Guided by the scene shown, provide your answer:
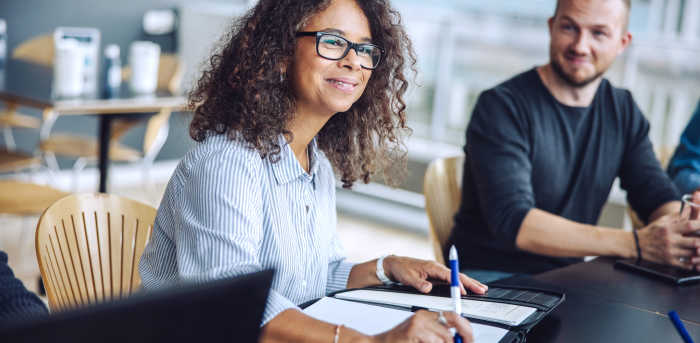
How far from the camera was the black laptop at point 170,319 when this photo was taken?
46 centimetres

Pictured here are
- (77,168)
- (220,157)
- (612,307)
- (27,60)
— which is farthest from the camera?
(77,168)

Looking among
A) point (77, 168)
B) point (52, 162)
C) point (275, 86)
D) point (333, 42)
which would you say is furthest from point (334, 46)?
point (52, 162)

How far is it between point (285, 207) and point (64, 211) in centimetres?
47

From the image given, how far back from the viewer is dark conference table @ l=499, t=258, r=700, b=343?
110cm

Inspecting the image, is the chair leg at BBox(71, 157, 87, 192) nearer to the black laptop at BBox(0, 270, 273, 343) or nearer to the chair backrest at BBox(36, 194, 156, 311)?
the chair backrest at BBox(36, 194, 156, 311)

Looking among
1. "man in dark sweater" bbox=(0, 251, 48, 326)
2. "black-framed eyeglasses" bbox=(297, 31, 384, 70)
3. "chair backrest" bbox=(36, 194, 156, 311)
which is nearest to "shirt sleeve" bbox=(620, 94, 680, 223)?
"black-framed eyeglasses" bbox=(297, 31, 384, 70)

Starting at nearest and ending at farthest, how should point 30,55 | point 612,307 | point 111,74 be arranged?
point 612,307
point 111,74
point 30,55

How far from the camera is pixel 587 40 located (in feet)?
6.07

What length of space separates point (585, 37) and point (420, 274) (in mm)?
924

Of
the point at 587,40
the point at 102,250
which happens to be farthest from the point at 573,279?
the point at 102,250

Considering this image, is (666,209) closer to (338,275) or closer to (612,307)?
(612,307)

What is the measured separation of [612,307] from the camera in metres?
1.23

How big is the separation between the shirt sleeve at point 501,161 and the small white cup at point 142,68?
2109 mm

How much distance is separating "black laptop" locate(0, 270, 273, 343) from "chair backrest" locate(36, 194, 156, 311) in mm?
785
